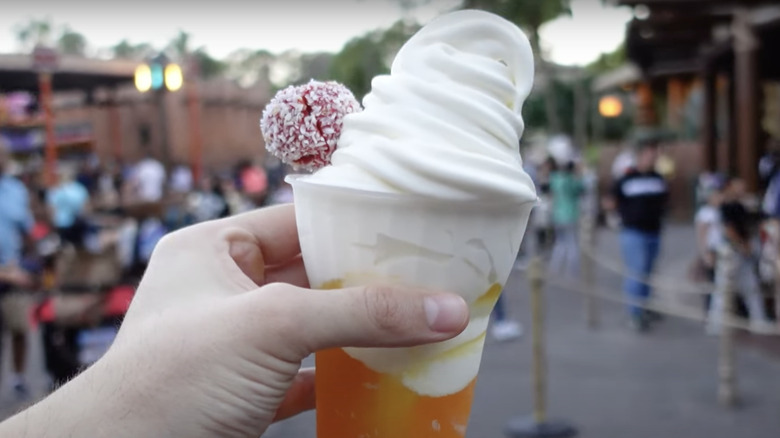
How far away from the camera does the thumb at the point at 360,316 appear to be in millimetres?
1280

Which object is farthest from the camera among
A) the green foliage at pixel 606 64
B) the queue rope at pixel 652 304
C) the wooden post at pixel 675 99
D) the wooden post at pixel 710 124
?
the green foliage at pixel 606 64

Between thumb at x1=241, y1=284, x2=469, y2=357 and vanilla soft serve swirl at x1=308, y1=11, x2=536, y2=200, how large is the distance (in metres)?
0.17

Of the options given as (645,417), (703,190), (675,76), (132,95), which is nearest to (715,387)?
(645,417)

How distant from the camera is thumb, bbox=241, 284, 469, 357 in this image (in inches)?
50.4

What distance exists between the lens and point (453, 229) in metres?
1.30

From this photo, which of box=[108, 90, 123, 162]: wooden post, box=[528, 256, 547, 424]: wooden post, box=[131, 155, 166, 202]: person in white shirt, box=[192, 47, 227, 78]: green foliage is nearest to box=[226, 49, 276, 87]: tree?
box=[192, 47, 227, 78]: green foliage

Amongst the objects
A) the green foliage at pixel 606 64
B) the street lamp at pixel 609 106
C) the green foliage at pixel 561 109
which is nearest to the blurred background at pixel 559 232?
the street lamp at pixel 609 106

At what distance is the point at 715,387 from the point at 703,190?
5847 millimetres

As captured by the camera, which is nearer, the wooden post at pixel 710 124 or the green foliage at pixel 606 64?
the wooden post at pixel 710 124

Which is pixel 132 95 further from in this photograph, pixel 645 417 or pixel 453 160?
pixel 453 160

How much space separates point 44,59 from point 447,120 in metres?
10.1

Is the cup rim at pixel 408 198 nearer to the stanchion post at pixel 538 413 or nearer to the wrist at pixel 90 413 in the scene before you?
the wrist at pixel 90 413

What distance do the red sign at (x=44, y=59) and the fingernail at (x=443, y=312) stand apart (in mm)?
10163

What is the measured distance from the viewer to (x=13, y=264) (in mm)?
6086
